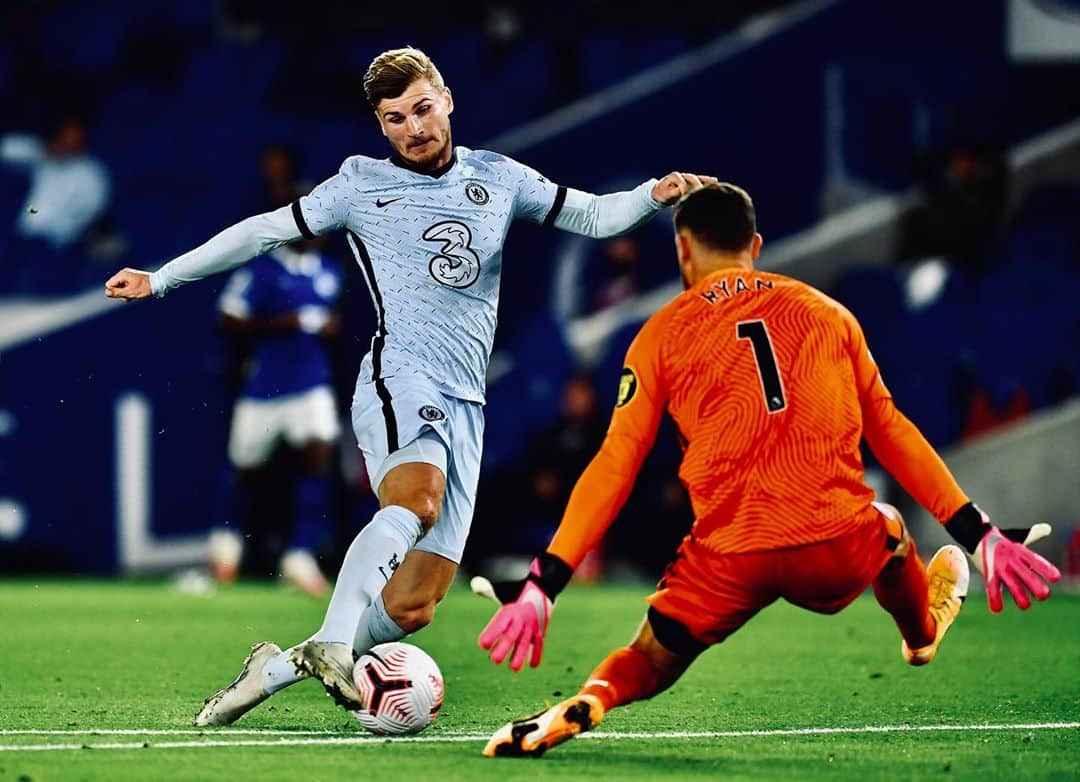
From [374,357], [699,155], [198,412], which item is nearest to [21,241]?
[198,412]

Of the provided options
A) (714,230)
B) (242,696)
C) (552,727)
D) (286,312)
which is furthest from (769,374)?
(286,312)

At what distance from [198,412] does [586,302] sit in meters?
2.84

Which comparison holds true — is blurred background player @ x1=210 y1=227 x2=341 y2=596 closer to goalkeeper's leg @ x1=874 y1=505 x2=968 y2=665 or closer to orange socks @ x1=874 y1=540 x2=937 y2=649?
goalkeeper's leg @ x1=874 y1=505 x2=968 y2=665

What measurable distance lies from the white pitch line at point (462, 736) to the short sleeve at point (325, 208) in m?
1.48

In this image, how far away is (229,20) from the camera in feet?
58.7

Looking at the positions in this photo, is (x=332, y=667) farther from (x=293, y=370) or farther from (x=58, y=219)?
(x=58, y=219)

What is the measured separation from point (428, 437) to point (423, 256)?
1.79 ft

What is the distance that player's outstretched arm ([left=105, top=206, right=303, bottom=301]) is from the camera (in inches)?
249

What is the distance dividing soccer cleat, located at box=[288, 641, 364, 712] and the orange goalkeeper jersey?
80 cm

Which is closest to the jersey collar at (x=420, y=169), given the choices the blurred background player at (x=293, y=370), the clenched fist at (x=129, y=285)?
the clenched fist at (x=129, y=285)

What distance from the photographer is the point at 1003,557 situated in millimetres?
5316

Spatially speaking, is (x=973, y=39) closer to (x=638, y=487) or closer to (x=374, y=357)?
(x=638, y=487)

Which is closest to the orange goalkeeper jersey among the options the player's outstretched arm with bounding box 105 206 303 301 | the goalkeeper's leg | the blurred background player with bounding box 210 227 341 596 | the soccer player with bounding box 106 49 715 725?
the goalkeeper's leg

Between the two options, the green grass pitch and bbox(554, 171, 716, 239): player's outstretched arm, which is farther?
bbox(554, 171, 716, 239): player's outstretched arm
